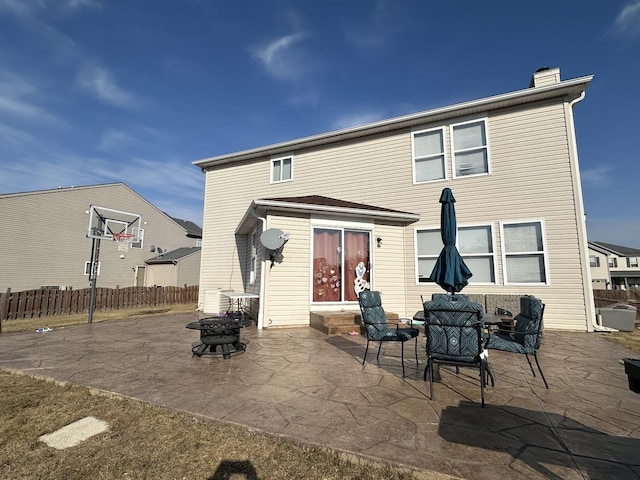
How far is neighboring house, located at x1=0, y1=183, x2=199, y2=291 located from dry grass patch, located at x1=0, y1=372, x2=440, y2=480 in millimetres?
14718

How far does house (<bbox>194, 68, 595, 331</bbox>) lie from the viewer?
802 centimetres

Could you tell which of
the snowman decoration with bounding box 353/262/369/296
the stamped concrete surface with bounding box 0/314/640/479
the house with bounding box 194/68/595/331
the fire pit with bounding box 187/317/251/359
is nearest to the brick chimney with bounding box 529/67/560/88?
the house with bounding box 194/68/595/331

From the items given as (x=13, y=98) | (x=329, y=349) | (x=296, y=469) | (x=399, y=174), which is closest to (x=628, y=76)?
(x=399, y=174)

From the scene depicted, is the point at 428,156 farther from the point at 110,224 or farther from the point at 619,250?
the point at 619,250

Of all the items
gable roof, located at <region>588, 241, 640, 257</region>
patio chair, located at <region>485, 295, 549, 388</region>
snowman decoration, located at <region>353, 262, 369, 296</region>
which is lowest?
patio chair, located at <region>485, 295, 549, 388</region>

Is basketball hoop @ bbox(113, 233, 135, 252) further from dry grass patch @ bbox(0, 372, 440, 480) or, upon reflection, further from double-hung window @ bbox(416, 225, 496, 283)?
double-hung window @ bbox(416, 225, 496, 283)

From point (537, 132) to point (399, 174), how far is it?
415 centimetres

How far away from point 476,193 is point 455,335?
700cm

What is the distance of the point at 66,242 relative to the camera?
63.4ft

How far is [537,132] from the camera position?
28.3 ft

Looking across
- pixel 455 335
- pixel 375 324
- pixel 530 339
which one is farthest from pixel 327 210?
pixel 530 339

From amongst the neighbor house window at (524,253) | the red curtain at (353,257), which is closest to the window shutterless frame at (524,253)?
the neighbor house window at (524,253)

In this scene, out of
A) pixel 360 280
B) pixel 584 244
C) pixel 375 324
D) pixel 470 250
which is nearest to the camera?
pixel 375 324

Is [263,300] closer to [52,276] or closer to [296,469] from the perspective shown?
[296,469]
